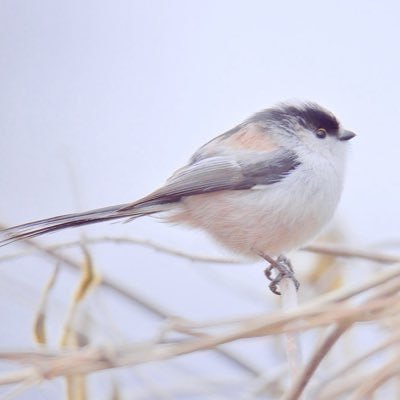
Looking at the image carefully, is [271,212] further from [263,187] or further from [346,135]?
[346,135]

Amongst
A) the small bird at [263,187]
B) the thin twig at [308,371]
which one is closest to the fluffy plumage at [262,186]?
the small bird at [263,187]

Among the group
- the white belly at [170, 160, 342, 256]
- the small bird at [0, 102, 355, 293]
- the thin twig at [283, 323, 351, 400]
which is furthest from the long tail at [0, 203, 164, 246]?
the thin twig at [283, 323, 351, 400]

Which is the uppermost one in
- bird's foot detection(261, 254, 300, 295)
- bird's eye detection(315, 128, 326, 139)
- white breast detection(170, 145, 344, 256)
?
bird's eye detection(315, 128, 326, 139)

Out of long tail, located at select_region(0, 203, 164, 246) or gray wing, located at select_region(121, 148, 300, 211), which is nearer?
long tail, located at select_region(0, 203, 164, 246)

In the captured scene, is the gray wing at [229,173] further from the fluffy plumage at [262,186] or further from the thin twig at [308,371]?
the thin twig at [308,371]

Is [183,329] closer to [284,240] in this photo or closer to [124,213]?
[124,213]

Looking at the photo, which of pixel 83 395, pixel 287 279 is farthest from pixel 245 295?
pixel 83 395

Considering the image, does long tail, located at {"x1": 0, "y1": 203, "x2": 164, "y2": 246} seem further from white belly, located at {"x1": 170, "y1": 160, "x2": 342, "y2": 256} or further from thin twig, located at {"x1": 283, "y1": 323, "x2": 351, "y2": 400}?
thin twig, located at {"x1": 283, "y1": 323, "x2": 351, "y2": 400}

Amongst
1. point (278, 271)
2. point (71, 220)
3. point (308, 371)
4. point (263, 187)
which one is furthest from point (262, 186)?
point (308, 371)
